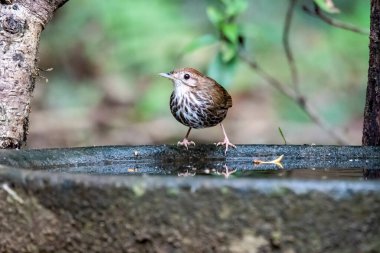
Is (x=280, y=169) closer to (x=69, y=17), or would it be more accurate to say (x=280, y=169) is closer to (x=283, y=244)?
(x=283, y=244)

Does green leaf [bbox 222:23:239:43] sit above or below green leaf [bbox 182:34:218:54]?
above

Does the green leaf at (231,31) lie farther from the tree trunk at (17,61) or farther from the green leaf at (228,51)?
the tree trunk at (17,61)

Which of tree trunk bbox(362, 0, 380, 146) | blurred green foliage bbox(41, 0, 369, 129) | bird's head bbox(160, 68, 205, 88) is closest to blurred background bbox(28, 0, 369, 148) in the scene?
blurred green foliage bbox(41, 0, 369, 129)

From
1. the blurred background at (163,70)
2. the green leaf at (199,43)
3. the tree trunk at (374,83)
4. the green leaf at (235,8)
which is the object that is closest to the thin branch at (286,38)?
the green leaf at (235,8)

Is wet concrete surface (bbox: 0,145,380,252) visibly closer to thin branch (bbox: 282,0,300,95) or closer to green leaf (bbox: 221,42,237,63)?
green leaf (bbox: 221,42,237,63)

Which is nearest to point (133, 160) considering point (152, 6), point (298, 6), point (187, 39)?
point (187, 39)
